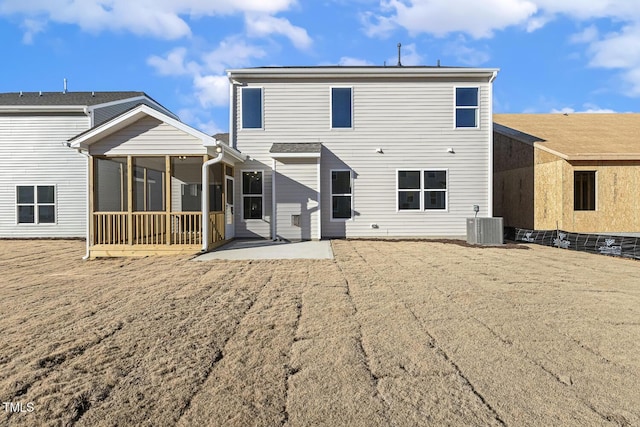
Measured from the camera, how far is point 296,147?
12.2 meters

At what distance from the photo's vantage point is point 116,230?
10.1 meters

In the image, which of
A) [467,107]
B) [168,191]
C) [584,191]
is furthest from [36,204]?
[584,191]

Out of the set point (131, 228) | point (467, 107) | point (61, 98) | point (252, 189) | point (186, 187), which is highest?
point (61, 98)

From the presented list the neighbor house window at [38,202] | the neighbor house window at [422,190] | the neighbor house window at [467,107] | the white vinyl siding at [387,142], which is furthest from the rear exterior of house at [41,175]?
the neighbor house window at [467,107]

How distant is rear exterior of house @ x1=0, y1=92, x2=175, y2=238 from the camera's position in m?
14.4

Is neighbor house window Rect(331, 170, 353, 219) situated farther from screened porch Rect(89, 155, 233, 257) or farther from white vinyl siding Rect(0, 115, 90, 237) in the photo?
white vinyl siding Rect(0, 115, 90, 237)

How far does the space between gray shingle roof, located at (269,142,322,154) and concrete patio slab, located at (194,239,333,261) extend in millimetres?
2854

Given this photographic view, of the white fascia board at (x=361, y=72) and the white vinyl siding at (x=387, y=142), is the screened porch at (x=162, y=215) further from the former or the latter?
the white fascia board at (x=361, y=72)

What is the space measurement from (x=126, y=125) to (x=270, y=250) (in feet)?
15.8

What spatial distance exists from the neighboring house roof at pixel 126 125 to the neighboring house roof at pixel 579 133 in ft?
36.5

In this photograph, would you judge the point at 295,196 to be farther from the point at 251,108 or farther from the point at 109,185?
the point at 109,185

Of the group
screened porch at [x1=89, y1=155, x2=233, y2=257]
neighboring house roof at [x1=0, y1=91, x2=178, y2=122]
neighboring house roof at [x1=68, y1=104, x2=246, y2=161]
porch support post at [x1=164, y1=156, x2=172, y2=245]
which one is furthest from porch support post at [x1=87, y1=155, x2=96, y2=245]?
neighboring house roof at [x1=0, y1=91, x2=178, y2=122]

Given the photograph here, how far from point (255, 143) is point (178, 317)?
9059 mm

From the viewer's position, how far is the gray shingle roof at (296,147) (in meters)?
12.0
